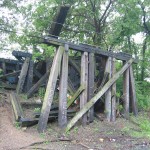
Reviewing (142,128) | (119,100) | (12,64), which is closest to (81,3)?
(12,64)

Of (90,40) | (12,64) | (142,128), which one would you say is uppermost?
(90,40)

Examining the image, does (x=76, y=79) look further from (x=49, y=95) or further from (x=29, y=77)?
(x=49, y=95)

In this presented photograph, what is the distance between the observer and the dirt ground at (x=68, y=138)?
259 inches

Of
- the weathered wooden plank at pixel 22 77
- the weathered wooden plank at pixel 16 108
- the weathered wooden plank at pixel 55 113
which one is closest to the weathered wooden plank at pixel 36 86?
the weathered wooden plank at pixel 22 77

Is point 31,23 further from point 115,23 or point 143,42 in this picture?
point 143,42

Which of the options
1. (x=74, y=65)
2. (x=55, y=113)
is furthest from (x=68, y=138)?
(x=74, y=65)

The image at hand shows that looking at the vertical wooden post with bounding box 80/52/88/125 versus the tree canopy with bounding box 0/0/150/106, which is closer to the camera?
the vertical wooden post with bounding box 80/52/88/125

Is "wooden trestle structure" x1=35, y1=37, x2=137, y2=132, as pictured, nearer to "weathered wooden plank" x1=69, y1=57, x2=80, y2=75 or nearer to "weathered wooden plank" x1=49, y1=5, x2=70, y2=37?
"weathered wooden plank" x1=69, y1=57, x2=80, y2=75

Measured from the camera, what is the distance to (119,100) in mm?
10703

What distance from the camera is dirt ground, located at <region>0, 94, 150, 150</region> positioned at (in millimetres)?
6586

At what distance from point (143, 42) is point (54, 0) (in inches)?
261

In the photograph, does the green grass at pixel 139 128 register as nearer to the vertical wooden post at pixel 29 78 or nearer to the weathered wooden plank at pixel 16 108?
the weathered wooden plank at pixel 16 108

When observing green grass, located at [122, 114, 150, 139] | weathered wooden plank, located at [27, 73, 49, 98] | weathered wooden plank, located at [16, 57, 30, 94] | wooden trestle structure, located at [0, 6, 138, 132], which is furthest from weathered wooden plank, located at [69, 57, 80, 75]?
green grass, located at [122, 114, 150, 139]

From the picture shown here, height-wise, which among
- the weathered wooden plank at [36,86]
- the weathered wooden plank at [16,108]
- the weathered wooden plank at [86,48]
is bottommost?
the weathered wooden plank at [16,108]
